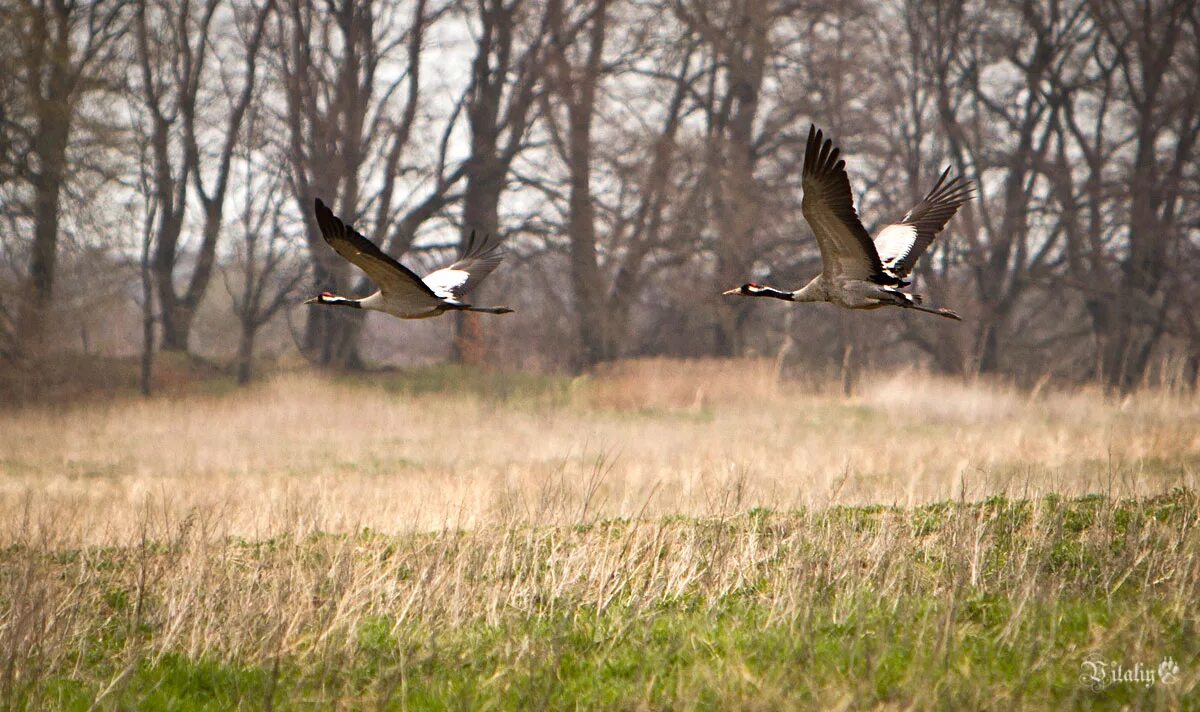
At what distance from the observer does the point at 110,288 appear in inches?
867

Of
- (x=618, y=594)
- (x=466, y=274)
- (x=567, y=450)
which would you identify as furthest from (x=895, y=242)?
(x=567, y=450)

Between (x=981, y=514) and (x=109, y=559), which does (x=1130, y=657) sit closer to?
(x=981, y=514)

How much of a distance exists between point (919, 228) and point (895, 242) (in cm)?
27

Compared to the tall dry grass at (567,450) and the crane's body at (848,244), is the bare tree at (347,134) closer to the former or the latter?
the tall dry grass at (567,450)

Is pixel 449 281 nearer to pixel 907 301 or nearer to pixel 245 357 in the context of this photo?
pixel 907 301

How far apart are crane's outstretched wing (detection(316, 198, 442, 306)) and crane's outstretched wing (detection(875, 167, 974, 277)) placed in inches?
116

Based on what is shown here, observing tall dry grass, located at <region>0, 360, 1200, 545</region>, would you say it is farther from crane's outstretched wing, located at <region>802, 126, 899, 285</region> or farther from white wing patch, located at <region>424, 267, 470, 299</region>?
crane's outstretched wing, located at <region>802, 126, 899, 285</region>

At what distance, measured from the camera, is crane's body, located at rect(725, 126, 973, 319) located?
19.2 feet

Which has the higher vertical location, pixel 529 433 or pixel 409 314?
pixel 409 314

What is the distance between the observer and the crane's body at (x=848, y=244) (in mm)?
5859

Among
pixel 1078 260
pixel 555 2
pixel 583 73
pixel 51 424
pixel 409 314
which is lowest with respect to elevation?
pixel 51 424

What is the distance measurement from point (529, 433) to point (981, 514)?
1086 centimetres

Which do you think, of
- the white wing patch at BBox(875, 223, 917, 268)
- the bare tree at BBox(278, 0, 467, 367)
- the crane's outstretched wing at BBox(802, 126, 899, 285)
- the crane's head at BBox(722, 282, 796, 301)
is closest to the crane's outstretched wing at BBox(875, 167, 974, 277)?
the white wing patch at BBox(875, 223, 917, 268)

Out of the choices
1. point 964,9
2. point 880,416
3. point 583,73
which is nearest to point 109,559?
point 880,416
